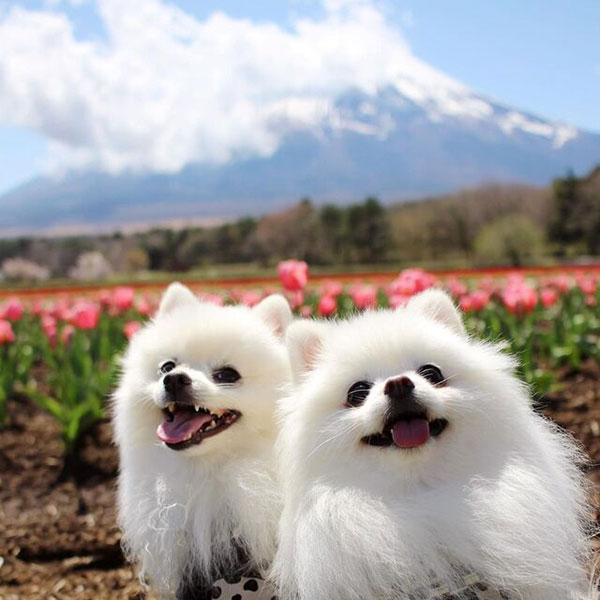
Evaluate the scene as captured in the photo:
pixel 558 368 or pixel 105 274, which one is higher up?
pixel 558 368

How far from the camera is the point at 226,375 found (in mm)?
2291

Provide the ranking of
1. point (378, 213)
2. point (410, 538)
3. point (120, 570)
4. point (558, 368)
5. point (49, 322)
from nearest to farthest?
point (410, 538), point (120, 570), point (558, 368), point (49, 322), point (378, 213)

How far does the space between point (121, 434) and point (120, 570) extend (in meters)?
1.33

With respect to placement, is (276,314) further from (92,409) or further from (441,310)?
(92,409)

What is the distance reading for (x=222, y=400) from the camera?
7.23 feet

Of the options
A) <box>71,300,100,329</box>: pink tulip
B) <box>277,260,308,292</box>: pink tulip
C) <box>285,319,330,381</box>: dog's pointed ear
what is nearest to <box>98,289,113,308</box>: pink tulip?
<box>71,300,100,329</box>: pink tulip

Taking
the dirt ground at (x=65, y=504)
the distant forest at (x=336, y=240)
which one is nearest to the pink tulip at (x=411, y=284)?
the dirt ground at (x=65, y=504)

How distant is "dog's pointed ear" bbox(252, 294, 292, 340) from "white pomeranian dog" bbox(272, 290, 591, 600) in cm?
44

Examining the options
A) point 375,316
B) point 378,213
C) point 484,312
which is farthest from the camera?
point 378,213

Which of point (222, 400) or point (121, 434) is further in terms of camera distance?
point (121, 434)

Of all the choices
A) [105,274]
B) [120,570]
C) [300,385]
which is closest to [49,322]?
[120,570]

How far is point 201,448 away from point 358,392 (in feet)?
1.84

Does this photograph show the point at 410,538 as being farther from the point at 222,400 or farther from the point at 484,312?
the point at 484,312

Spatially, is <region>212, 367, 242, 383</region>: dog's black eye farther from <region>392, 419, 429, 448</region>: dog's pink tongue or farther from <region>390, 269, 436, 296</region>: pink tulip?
<region>390, 269, 436, 296</region>: pink tulip
